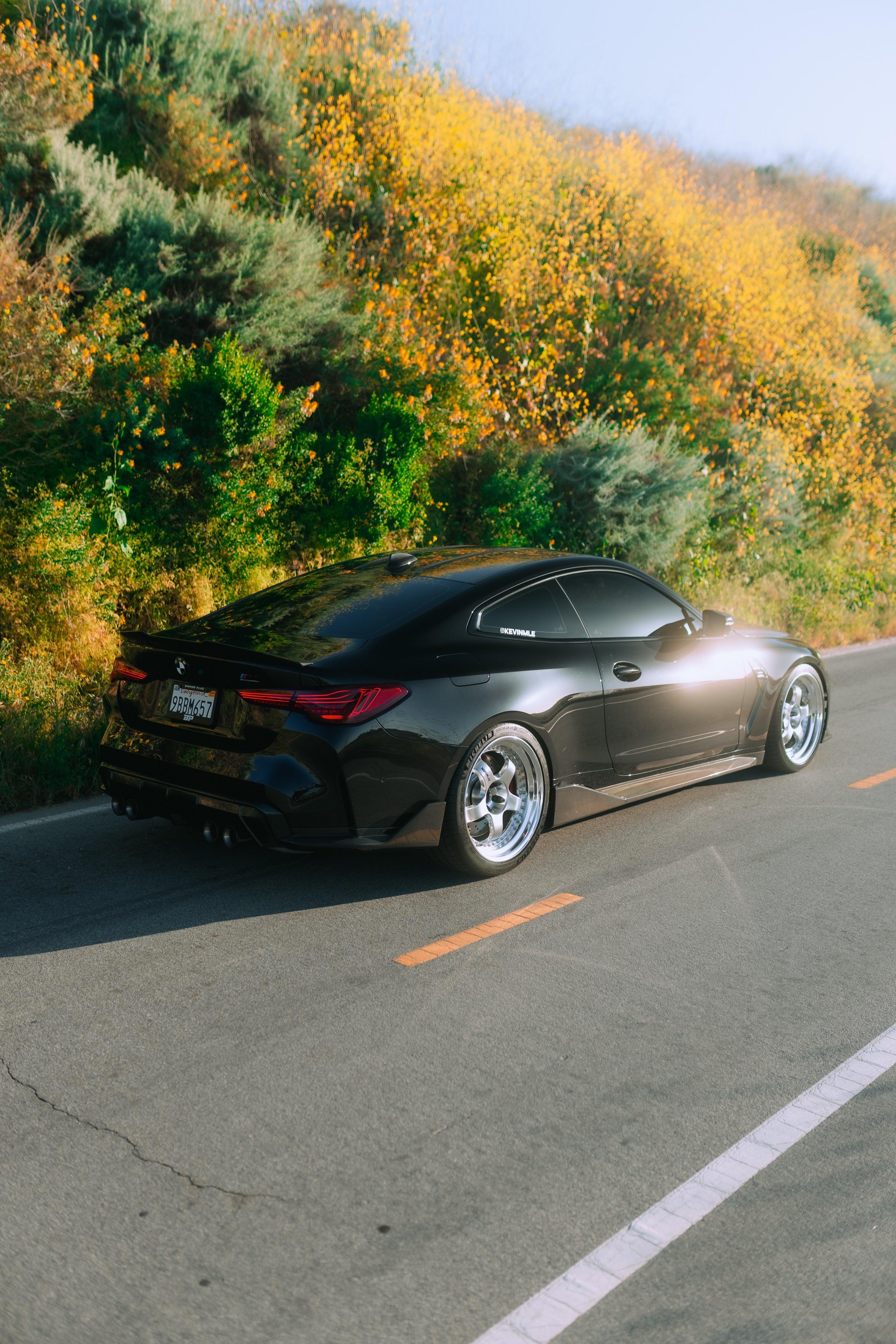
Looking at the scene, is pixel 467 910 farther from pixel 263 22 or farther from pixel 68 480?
pixel 263 22

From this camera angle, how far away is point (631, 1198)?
286cm

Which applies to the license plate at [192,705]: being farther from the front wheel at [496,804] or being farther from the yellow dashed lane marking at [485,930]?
the yellow dashed lane marking at [485,930]

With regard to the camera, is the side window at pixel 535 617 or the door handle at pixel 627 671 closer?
the side window at pixel 535 617

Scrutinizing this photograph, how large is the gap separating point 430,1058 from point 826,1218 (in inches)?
49.7

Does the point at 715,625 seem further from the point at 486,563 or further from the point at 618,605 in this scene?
the point at 486,563

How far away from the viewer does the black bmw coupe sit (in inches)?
185

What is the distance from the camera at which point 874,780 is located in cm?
730

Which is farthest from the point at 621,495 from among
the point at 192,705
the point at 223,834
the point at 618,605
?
the point at 223,834

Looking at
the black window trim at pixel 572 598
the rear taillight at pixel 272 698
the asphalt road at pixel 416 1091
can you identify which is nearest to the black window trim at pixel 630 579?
the black window trim at pixel 572 598

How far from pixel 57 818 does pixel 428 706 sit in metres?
2.42

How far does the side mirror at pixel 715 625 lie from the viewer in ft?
21.2

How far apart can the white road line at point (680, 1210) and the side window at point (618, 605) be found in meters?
2.80

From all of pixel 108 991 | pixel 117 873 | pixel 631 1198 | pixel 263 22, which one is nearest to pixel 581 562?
pixel 117 873

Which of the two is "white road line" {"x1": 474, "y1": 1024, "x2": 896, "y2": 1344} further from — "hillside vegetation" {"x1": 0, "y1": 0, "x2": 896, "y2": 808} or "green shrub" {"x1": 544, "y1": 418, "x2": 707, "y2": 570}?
"green shrub" {"x1": 544, "y1": 418, "x2": 707, "y2": 570}
